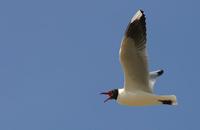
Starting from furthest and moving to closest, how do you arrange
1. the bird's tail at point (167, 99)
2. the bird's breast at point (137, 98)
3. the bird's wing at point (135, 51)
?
1. the bird's breast at point (137, 98)
2. the bird's tail at point (167, 99)
3. the bird's wing at point (135, 51)

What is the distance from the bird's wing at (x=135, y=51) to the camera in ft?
79.8

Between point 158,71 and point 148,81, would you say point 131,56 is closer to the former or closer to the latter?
point 148,81

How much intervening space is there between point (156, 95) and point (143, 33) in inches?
53.1

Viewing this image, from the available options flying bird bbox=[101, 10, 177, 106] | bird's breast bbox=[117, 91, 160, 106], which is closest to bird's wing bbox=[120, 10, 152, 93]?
flying bird bbox=[101, 10, 177, 106]

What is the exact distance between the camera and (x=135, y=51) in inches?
960

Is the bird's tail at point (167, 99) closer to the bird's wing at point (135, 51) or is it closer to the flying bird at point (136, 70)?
the flying bird at point (136, 70)

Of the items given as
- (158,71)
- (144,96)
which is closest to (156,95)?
(144,96)

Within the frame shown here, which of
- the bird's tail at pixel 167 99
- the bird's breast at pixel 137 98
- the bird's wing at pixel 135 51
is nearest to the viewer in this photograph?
the bird's wing at pixel 135 51

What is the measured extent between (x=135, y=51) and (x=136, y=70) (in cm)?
49

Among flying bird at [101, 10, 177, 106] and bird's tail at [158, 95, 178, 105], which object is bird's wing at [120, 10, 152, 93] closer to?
flying bird at [101, 10, 177, 106]

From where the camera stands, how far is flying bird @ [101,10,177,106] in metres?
24.4

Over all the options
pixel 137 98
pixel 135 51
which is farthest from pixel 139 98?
pixel 135 51

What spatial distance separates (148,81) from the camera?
25.1 metres

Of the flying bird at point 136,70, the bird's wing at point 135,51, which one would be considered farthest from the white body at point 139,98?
the bird's wing at point 135,51
